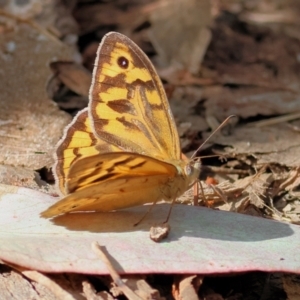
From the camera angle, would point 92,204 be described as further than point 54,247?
Yes

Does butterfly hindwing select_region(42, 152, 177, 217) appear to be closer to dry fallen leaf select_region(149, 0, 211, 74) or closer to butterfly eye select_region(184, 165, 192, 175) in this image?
butterfly eye select_region(184, 165, 192, 175)

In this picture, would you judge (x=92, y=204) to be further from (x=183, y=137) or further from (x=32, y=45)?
(x=32, y=45)

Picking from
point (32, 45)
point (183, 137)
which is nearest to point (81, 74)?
point (32, 45)

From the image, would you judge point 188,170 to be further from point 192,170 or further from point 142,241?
point 142,241

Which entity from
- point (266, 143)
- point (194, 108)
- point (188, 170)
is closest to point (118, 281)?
point (188, 170)

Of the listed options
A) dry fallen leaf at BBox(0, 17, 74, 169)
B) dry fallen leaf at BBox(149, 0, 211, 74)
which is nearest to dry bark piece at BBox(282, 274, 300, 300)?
dry fallen leaf at BBox(0, 17, 74, 169)

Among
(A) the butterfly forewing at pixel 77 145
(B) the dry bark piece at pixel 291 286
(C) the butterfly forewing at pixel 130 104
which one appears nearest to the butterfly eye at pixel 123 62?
(C) the butterfly forewing at pixel 130 104
